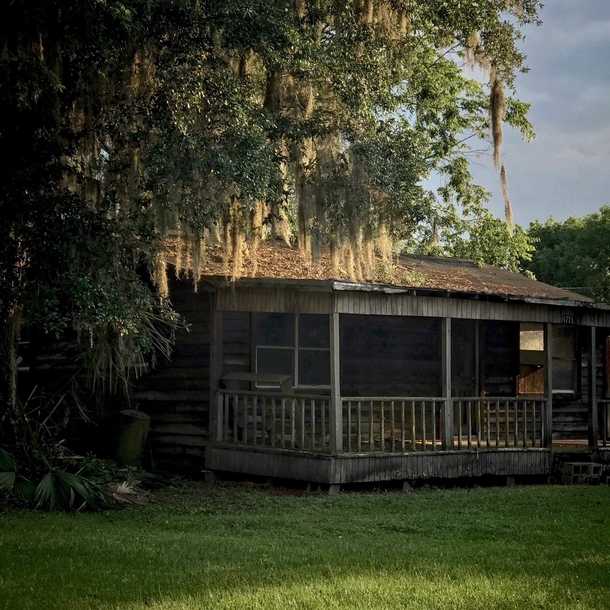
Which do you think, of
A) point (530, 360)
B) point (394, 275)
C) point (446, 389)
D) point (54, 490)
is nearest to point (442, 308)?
point (446, 389)

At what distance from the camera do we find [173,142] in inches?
451

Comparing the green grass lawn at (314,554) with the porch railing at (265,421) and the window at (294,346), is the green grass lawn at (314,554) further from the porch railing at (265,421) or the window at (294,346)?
the window at (294,346)

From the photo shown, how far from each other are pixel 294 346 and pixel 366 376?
205cm

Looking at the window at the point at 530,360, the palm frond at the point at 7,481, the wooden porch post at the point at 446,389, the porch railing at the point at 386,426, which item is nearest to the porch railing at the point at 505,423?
the wooden porch post at the point at 446,389

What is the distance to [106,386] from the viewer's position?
17.5 m

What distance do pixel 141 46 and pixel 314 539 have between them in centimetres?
633

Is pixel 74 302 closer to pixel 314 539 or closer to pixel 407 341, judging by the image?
pixel 314 539

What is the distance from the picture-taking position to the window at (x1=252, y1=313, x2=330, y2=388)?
17.4m

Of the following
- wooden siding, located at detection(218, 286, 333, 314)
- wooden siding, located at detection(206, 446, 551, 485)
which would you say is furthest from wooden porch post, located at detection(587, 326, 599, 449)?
wooden siding, located at detection(218, 286, 333, 314)

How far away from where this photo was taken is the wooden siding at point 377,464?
14.4m

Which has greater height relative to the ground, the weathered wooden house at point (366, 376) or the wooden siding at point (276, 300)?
the wooden siding at point (276, 300)

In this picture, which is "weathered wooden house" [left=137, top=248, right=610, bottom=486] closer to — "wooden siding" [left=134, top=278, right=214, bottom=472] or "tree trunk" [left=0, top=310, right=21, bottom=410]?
"wooden siding" [left=134, top=278, right=214, bottom=472]

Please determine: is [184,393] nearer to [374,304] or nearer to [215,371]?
[215,371]

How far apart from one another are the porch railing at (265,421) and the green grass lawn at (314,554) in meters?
1.56
